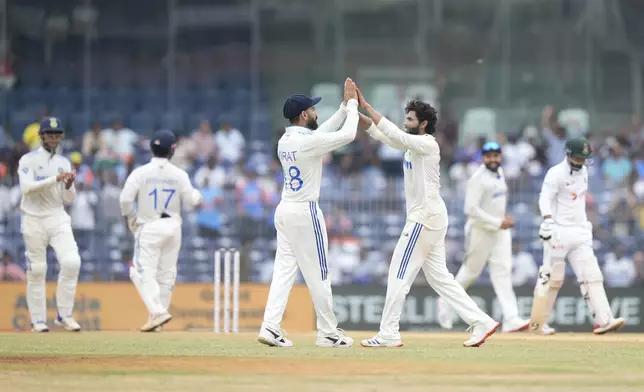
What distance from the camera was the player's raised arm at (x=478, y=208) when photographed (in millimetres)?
17047

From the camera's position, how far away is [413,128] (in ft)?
41.0

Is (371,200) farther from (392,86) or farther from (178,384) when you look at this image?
(178,384)

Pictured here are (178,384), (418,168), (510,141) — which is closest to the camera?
(178,384)

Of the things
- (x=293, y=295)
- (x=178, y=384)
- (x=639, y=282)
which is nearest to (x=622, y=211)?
(x=639, y=282)

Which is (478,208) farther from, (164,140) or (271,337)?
(271,337)

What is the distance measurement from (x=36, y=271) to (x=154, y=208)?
162cm

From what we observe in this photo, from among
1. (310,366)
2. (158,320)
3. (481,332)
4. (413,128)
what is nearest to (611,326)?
(481,332)

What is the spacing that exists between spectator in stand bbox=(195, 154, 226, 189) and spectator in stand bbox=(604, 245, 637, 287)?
6664 mm

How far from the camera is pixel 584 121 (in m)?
26.9

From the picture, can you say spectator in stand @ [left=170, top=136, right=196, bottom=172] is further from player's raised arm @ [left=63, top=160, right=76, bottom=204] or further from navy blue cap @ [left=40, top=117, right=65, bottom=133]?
navy blue cap @ [left=40, top=117, right=65, bottom=133]

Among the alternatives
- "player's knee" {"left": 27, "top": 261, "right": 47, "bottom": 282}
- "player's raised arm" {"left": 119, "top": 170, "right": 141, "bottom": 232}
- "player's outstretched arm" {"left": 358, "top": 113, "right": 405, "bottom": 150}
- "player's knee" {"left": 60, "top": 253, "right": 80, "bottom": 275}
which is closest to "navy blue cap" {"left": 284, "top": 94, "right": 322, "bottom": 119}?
"player's outstretched arm" {"left": 358, "top": 113, "right": 405, "bottom": 150}

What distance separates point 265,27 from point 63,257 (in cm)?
1295

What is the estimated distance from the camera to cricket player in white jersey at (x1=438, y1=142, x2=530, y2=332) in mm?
17094

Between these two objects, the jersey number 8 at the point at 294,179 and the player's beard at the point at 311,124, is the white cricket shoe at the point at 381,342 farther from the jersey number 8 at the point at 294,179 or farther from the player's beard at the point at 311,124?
the player's beard at the point at 311,124
